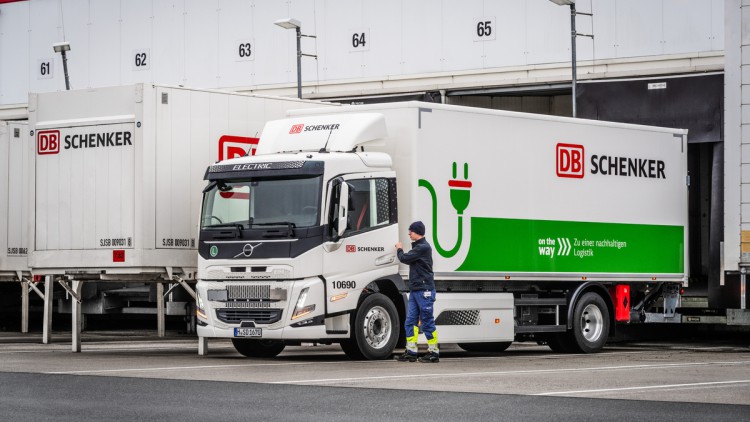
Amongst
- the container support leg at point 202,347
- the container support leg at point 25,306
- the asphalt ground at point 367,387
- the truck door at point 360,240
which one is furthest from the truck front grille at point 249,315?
the container support leg at point 25,306

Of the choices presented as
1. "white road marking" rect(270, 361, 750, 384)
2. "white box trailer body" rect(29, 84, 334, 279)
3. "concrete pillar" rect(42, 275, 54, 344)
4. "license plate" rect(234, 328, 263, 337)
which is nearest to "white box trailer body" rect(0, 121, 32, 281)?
"concrete pillar" rect(42, 275, 54, 344)

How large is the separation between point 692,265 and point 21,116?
16.3 metres

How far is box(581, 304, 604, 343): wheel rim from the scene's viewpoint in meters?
22.1

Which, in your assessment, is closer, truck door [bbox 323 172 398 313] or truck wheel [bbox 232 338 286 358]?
truck door [bbox 323 172 398 313]

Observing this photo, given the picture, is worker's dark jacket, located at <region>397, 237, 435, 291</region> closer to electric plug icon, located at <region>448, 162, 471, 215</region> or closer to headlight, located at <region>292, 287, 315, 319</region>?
headlight, located at <region>292, 287, 315, 319</region>

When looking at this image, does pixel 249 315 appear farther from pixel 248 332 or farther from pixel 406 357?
pixel 406 357

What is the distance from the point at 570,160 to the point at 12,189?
11105mm

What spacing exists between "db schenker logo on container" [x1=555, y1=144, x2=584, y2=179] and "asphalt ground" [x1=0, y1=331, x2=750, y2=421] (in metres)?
2.68

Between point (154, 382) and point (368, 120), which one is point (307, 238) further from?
point (154, 382)

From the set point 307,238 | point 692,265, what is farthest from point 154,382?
point 692,265

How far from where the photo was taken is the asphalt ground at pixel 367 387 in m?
11.9

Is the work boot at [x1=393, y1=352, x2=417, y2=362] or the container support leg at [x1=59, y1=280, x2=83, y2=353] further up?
the container support leg at [x1=59, y1=280, x2=83, y2=353]

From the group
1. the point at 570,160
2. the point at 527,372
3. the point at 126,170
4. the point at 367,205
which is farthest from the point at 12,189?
the point at 527,372

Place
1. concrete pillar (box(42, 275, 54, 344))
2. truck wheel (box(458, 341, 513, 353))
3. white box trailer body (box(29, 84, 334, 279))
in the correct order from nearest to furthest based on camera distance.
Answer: white box trailer body (box(29, 84, 334, 279))
truck wheel (box(458, 341, 513, 353))
concrete pillar (box(42, 275, 54, 344))
